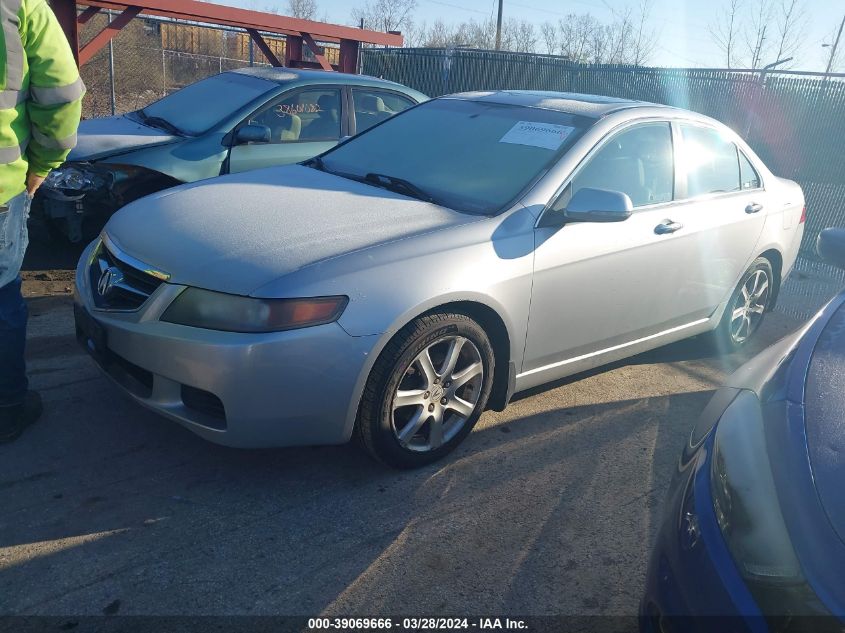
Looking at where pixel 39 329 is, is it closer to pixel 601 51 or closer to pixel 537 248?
pixel 537 248

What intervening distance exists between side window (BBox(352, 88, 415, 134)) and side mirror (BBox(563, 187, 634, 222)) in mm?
3490

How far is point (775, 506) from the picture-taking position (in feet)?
5.88

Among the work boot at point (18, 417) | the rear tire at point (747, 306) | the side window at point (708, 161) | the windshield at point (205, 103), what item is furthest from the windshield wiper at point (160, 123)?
the rear tire at point (747, 306)

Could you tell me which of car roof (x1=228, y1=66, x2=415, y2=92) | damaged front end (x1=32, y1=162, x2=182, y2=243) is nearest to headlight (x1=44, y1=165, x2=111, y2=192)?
damaged front end (x1=32, y1=162, x2=182, y2=243)

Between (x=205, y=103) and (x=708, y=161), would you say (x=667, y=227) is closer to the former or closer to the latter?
(x=708, y=161)

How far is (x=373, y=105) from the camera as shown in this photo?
22.7ft

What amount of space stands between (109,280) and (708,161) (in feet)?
11.6

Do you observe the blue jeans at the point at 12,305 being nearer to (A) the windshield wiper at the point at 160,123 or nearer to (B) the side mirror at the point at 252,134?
(B) the side mirror at the point at 252,134

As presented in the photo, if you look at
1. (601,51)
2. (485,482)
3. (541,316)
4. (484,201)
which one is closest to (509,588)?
(485,482)

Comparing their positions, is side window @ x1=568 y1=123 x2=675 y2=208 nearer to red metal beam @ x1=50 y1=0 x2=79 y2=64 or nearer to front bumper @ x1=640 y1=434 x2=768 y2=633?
front bumper @ x1=640 y1=434 x2=768 y2=633

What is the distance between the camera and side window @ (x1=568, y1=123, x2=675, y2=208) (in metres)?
3.91

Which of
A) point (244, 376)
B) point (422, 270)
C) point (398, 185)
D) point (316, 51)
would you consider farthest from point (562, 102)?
point (316, 51)

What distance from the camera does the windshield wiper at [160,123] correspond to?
611cm

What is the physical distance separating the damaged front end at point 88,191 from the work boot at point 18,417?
2423mm
